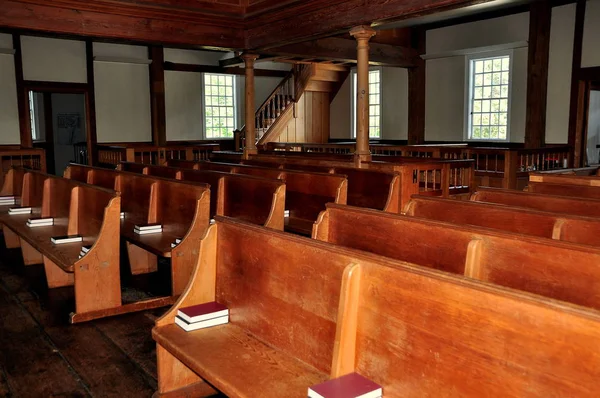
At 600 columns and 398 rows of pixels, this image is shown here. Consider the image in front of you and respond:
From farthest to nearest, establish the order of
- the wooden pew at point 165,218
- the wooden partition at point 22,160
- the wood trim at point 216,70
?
the wood trim at point 216,70 → the wooden partition at point 22,160 → the wooden pew at point 165,218

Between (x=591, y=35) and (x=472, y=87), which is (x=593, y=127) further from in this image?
(x=472, y=87)

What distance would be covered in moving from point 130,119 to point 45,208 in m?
7.44

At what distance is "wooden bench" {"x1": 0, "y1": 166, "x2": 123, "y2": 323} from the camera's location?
12.4ft

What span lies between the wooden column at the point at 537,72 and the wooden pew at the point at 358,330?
8.80 metres

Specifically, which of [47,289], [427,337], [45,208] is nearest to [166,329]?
[427,337]

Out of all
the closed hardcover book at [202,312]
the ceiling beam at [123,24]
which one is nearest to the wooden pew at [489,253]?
the closed hardcover book at [202,312]

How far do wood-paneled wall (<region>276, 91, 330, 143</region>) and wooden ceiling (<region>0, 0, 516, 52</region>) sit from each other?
4767mm

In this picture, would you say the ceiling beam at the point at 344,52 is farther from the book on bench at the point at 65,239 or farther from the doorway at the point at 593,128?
the book on bench at the point at 65,239

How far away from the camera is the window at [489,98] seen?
430 inches

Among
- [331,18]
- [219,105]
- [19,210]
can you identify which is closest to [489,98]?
[331,18]

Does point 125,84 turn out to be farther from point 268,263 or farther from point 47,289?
point 268,263

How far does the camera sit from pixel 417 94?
41.2ft

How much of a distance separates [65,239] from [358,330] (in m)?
3.06

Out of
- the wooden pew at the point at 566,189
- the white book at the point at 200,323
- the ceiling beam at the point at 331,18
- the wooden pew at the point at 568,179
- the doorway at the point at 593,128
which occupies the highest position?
the ceiling beam at the point at 331,18
